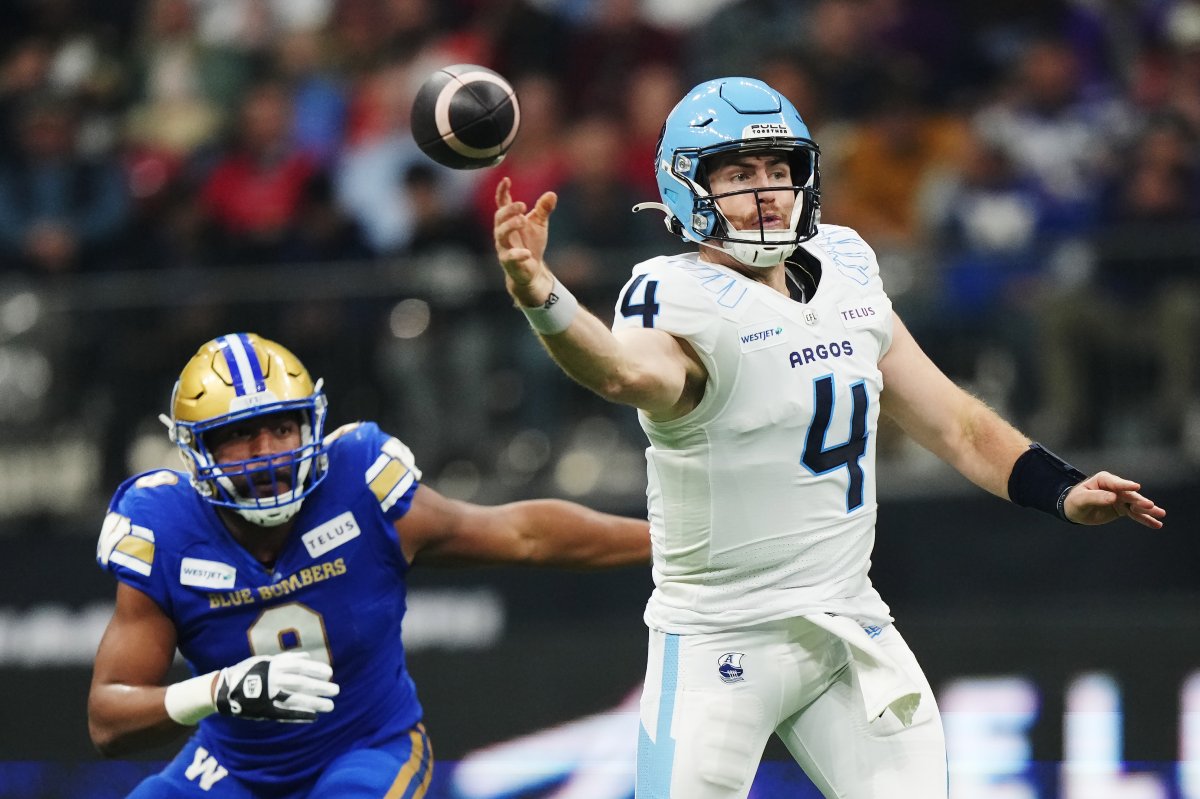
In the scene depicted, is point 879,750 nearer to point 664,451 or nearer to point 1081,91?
point 664,451

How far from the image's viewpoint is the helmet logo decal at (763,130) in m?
4.39

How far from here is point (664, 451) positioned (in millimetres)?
4359

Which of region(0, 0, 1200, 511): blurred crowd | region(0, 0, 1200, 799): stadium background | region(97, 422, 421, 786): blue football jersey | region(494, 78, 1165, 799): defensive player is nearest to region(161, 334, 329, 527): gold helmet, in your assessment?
region(97, 422, 421, 786): blue football jersey

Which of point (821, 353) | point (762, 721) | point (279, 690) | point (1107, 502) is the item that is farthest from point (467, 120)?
point (1107, 502)

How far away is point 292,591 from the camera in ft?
15.8

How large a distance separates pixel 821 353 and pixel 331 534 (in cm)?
145

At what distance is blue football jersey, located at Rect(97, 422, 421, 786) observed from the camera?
4781 mm

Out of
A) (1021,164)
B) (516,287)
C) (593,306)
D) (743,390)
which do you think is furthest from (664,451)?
(1021,164)

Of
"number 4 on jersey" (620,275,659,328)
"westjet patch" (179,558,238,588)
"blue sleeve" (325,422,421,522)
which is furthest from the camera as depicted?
"blue sleeve" (325,422,421,522)

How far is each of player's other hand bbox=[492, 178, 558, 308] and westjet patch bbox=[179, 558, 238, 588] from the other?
140 cm

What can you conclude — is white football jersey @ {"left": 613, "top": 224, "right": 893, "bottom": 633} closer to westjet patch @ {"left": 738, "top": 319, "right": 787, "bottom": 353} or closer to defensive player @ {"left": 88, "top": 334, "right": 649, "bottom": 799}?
westjet patch @ {"left": 738, "top": 319, "right": 787, "bottom": 353}

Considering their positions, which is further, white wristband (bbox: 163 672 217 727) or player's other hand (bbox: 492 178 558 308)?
white wristband (bbox: 163 672 217 727)

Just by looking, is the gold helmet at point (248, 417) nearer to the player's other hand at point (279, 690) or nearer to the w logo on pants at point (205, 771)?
the player's other hand at point (279, 690)

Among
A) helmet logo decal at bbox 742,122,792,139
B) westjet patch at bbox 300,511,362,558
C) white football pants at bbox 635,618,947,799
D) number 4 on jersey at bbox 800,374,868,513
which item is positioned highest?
helmet logo decal at bbox 742,122,792,139
